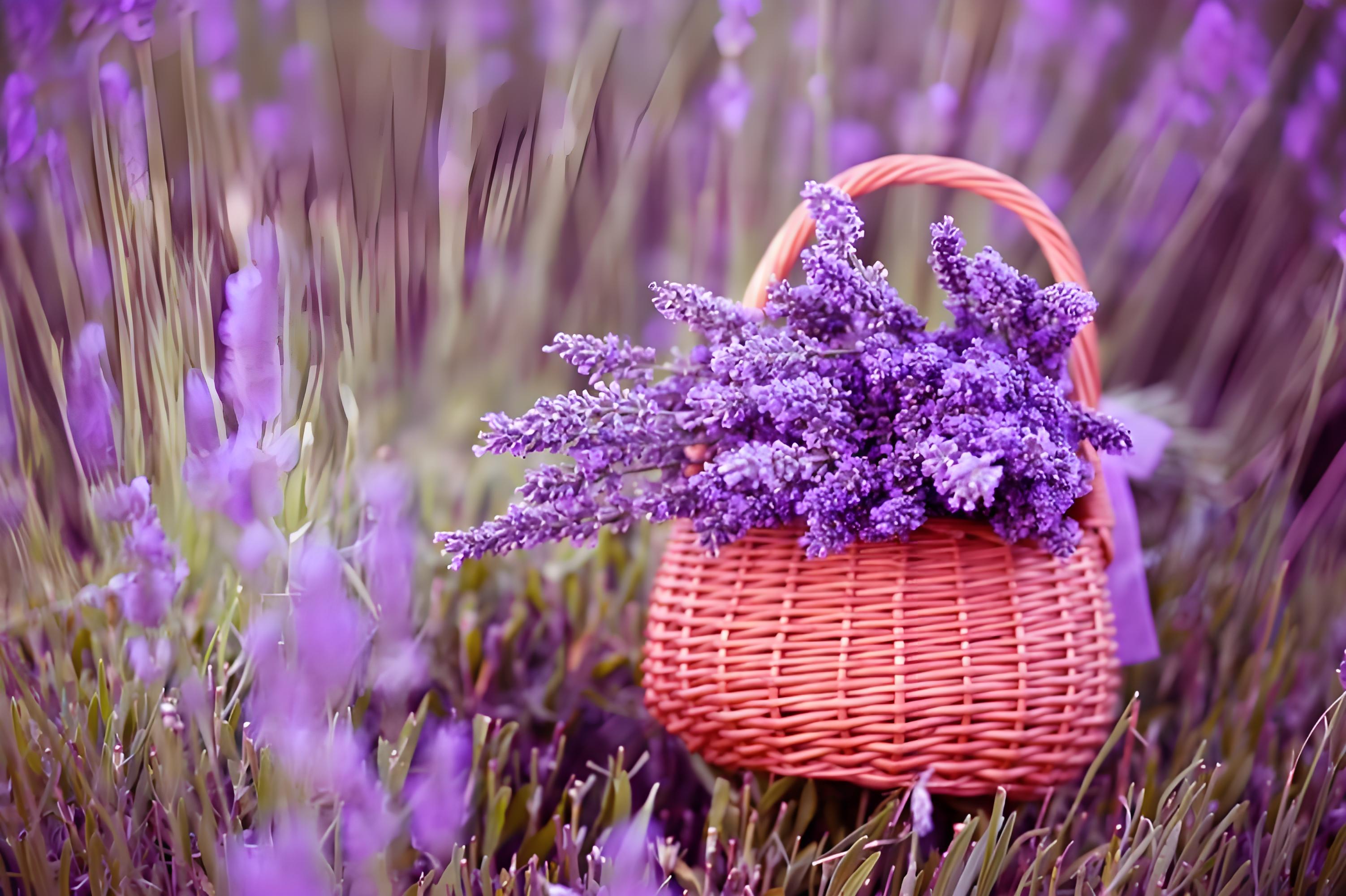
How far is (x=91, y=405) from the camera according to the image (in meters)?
0.52

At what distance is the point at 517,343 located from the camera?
1040 mm

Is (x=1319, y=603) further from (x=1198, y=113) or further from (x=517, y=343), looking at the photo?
(x=517, y=343)

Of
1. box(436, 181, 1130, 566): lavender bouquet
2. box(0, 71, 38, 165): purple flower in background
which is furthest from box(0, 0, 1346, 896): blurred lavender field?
box(436, 181, 1130, 566): lavender bouquet

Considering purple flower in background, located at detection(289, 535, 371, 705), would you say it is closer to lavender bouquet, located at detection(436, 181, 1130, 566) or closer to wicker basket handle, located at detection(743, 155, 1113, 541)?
lavender bouquet, located at detection(436, 181, 1130, 566)

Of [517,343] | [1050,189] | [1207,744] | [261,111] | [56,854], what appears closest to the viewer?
[56,854]

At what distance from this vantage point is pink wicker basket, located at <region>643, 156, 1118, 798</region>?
0.60 meters

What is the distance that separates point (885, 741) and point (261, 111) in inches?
24.8

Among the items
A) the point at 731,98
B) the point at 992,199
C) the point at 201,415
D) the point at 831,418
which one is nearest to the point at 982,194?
the point at 992,199

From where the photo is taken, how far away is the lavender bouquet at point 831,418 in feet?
1.85

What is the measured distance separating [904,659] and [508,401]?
62 cm

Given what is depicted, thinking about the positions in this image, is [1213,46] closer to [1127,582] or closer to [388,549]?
[1127,582]

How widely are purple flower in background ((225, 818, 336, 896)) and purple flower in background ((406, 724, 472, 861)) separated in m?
0.07

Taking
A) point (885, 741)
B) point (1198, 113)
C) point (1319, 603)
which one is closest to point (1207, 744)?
point (1319, 603)

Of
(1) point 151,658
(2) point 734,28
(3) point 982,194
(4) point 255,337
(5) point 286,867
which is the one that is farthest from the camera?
(2) point 734,28
